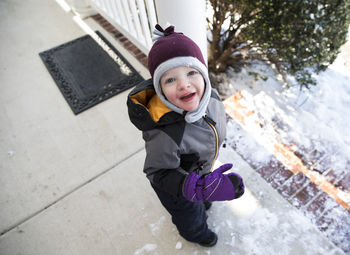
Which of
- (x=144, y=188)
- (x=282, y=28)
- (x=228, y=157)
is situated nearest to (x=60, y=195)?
(x=144, y=188)

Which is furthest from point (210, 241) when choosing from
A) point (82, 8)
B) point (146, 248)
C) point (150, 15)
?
point (82, 8)

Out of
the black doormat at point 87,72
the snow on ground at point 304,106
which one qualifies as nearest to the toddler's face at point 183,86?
the snow on ground at point 304,106

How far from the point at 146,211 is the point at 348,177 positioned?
1.64 metres

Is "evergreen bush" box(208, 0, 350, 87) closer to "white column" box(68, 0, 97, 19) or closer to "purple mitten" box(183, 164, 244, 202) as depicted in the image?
"purple mitten" box(183, 164, 244, 202)

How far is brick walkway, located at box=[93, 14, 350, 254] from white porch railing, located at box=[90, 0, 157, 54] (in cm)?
106

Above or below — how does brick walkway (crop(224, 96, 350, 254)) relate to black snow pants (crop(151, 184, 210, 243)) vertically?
below

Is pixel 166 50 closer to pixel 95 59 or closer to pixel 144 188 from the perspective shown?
pixel 144 188

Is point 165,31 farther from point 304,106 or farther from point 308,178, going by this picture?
point 304,106

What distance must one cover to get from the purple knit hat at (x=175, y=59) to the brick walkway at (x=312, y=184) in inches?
40.2

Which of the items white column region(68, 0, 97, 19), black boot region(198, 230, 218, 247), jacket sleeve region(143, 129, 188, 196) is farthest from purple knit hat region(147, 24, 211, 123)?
white column region(68, 0, 97, 19)

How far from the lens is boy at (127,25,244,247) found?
1069 millimetres

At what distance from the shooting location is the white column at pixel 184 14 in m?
1.56

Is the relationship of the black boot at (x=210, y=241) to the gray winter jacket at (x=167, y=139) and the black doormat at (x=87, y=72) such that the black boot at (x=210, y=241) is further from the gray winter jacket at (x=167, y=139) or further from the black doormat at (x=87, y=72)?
the black doormat at (x=87, y=72)

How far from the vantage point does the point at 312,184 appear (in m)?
1.86
